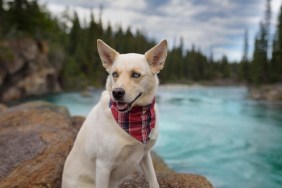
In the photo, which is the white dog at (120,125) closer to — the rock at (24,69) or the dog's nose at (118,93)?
the dog's nose at (118,93)

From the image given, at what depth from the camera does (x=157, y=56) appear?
3.34 m

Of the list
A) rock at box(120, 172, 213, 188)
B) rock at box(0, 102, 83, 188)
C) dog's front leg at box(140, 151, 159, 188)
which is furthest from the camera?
rock at box(120, 172, 213, 188)

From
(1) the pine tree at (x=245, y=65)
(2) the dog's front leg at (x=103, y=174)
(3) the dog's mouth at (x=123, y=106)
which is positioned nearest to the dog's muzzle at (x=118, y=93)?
(3) the dog's mouth at (x=123, y=106)

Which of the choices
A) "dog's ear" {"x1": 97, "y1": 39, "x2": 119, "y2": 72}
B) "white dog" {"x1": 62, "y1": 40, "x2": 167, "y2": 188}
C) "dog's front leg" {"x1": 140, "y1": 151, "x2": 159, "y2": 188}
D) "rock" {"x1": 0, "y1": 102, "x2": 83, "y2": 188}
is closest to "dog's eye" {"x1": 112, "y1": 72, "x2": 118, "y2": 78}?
"white dog" {"x1": 62, "y1": 40, "x2": 167, "y2": 188}

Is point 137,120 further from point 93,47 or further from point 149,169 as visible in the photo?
point 93,47

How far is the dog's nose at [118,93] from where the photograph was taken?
298 centimetres

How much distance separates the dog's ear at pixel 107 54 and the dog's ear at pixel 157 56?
36cm

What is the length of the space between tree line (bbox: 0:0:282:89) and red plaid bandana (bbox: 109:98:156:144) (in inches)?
1220

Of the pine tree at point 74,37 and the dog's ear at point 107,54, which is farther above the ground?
the pine tree at point 74,37

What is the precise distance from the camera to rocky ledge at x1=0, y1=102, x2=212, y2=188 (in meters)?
4.43

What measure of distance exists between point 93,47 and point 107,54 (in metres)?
62.0

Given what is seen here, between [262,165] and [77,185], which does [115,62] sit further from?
[262,165]

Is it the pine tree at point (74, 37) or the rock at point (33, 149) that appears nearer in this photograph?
the rock at point (33, 149)

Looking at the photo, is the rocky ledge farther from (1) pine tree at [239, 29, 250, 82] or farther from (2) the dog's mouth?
(1) pine tree at [239, 29, 250, 82]
